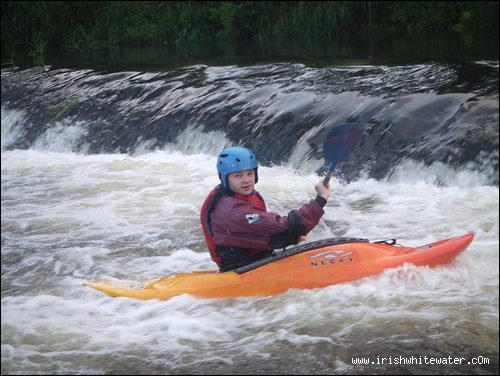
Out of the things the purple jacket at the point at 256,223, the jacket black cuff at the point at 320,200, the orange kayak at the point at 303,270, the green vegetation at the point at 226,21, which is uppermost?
the green vegetation at the point at 226,21

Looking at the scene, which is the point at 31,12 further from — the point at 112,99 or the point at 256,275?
the point at 256,275

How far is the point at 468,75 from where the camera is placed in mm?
8867

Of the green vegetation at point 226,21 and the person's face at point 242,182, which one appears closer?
the person's face at point 242,182

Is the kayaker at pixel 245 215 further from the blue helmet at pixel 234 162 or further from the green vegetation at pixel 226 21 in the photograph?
the green vegetation at pixel 226 21

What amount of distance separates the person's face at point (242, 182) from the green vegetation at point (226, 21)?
37.5 ft

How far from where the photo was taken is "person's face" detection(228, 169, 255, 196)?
4387 mm

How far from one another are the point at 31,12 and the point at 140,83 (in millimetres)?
6532

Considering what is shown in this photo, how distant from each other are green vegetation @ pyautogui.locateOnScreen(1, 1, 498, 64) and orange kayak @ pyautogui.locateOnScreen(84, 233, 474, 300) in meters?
11.4

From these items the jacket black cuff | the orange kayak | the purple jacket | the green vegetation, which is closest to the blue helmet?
the purple jacket

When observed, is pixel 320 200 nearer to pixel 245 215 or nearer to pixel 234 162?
pixel 245 215

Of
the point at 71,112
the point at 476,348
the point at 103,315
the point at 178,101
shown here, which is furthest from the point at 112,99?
the point at 476,348

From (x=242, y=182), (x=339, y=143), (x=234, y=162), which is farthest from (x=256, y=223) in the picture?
(x=339, y=143)

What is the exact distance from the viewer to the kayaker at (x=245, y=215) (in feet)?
14.2

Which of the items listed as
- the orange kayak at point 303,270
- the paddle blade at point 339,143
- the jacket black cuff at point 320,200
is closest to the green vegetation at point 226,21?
the paddle blade at point 339,143
